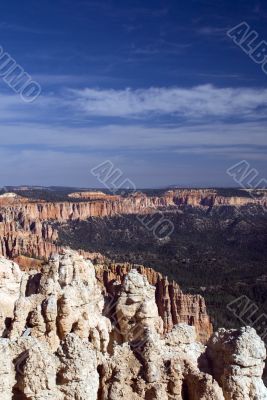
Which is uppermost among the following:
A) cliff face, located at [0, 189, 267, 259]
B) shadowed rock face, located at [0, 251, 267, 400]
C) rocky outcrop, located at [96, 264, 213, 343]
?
cliff face, located at [0, 189, 267, 259]

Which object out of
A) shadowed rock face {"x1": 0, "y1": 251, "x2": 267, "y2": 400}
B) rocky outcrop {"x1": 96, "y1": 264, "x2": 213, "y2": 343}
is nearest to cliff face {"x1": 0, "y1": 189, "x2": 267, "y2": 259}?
rocky outcrop {"x1": 96, "y1": 264, "x2": 213, "y2": 343}

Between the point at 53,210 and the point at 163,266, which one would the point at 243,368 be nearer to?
the point at 163,266

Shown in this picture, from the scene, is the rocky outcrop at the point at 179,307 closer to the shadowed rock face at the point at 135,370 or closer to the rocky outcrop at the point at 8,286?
the rocky outcrop at the point at 8,286

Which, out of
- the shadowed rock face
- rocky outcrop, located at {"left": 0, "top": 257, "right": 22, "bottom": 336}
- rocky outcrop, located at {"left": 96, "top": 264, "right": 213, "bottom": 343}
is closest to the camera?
the shadowed rock face

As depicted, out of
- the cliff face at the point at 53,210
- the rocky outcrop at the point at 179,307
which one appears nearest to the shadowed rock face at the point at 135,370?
the rocky outcrop at the point at 179,307

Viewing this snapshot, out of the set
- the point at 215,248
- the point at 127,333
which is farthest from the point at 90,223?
the point at 127,333

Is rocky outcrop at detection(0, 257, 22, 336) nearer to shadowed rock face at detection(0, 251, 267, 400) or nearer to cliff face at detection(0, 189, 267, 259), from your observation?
shadowed rock face at detection(0, 251, 267, 400)


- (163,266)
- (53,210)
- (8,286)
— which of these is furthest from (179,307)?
(53,210)

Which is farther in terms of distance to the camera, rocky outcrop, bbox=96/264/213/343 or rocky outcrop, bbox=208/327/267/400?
rocky outcrop, bbox=96/264/213/343

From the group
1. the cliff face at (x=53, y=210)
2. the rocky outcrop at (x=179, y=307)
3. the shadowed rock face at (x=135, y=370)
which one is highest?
the cliff face at (x=53, y=210)

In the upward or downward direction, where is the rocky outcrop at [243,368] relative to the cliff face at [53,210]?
downward

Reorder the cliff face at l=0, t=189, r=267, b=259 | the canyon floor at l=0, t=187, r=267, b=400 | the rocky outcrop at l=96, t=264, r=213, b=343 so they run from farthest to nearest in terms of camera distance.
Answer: the cliff face at l=0, t=189, r=267, b=259 → the rocky outcrop at l=96, t=264, r=213, b=343 → the canyon floor at l=0, t=187, r=267, b=400
